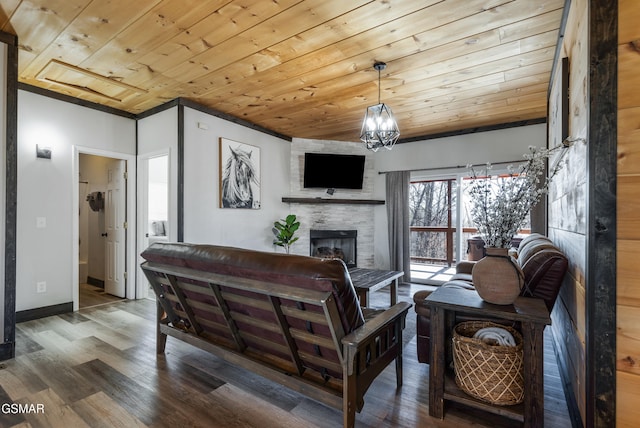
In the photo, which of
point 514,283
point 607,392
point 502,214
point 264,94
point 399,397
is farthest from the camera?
point 264,94

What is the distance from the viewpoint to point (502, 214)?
70.7 inches

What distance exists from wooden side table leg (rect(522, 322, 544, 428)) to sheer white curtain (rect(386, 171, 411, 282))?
3845 millimetres

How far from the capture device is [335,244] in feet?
18.9

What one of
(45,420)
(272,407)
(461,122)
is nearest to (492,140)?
(461,122)

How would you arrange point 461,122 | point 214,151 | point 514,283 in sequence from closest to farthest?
point 514,283 → point 214,151 → point 461,122

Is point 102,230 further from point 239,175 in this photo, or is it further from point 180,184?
point 239,175

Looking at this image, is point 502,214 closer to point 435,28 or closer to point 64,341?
point 435,28

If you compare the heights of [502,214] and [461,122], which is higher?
[461,122]

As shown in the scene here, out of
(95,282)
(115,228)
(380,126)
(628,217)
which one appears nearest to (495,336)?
(628,217)

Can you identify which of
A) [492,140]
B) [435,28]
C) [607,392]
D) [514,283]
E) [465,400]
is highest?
[435,28]

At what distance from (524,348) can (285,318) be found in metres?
1.22

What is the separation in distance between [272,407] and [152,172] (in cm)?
498

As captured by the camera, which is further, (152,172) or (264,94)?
(152,172)

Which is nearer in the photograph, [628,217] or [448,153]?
[628,217]
